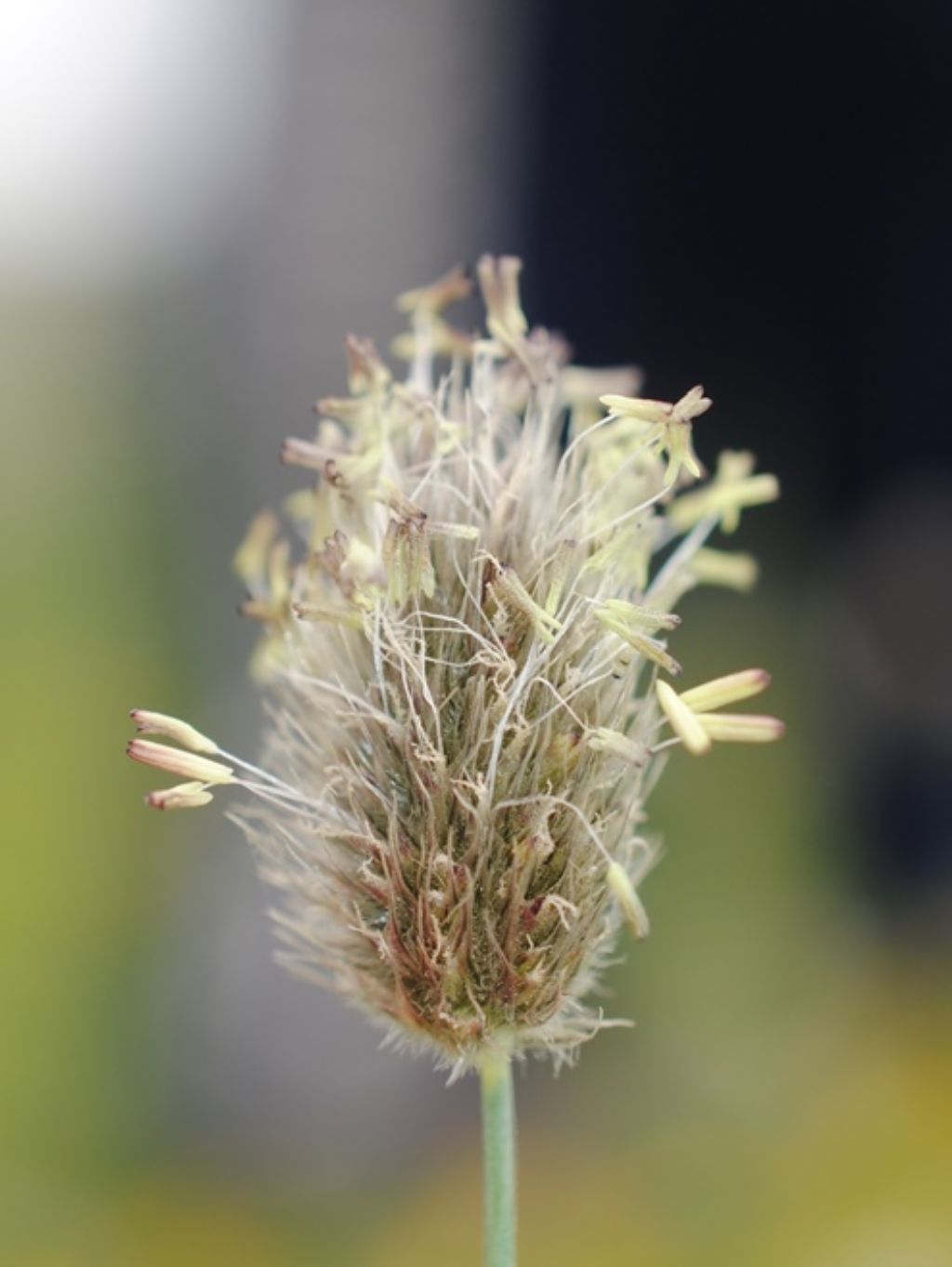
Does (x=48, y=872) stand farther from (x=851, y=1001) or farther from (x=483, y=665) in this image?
(x=483, y=665)

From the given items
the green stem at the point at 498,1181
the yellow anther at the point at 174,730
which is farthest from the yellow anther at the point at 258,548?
the green stem at the point at 498,1181

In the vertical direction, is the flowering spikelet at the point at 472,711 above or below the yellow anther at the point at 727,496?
below

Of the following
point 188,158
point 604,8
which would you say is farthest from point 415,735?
point 188,158

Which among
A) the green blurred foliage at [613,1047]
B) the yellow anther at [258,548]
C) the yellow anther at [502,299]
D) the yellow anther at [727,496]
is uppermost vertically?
the yellow anther at [502,299]

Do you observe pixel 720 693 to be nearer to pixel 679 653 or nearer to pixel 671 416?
pixel 671 416

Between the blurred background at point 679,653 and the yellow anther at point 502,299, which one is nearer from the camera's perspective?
the yellow anther at point 502,299

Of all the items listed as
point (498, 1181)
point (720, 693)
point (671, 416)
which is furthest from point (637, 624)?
point (498, 1181)

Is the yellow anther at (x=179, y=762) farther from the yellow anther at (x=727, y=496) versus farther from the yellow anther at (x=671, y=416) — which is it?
the yellow anther at (x=727, y=496)

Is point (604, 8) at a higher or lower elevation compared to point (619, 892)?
higher
